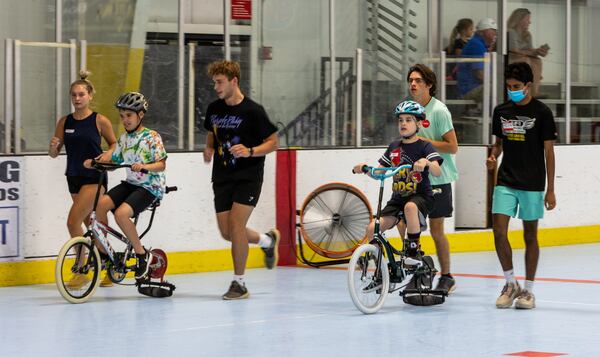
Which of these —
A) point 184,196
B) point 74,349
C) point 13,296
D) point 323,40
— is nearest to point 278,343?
point 74,349

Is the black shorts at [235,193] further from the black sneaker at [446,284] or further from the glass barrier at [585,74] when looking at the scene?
the glass barrier at [585,74]

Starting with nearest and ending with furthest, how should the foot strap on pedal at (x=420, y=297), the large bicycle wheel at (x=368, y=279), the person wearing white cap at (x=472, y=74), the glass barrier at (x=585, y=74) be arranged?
the large bicycle wheel at (x=368, y=279) → the foot strap on pedal at (x=420, y=297) → the person wearing white cap at (x=472, y=74) → the glass barrier at (x=585, y=74)

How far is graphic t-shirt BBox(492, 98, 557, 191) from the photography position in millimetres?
10062

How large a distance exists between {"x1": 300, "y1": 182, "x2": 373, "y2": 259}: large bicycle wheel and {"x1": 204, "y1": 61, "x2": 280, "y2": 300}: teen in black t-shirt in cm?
277

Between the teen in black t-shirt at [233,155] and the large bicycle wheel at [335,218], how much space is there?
9.10ft

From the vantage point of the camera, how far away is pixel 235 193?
A: 10.8 metres

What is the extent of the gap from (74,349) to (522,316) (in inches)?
131

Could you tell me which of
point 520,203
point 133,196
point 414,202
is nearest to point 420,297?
point 414,202

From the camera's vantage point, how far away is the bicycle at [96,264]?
1059cm

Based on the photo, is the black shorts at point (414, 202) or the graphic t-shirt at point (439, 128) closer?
the black shorts at point (414, 202)

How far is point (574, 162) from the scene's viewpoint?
55.0 feet

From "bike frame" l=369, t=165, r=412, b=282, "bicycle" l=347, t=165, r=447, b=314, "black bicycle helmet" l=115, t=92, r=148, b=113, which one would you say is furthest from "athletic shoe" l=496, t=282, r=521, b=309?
"black bicycle helmet" l=115, t=92, r=148, b=113

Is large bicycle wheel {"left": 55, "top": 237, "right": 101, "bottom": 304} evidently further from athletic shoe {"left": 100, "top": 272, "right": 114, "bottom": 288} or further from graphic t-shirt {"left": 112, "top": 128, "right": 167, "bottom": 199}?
athletic shoe {"left": 100, "top": 272, "right": 114, "bottom": 288}

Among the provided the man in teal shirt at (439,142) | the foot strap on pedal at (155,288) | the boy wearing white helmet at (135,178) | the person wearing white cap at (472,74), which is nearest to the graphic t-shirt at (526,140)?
the man in teal shirt at (439,142)
